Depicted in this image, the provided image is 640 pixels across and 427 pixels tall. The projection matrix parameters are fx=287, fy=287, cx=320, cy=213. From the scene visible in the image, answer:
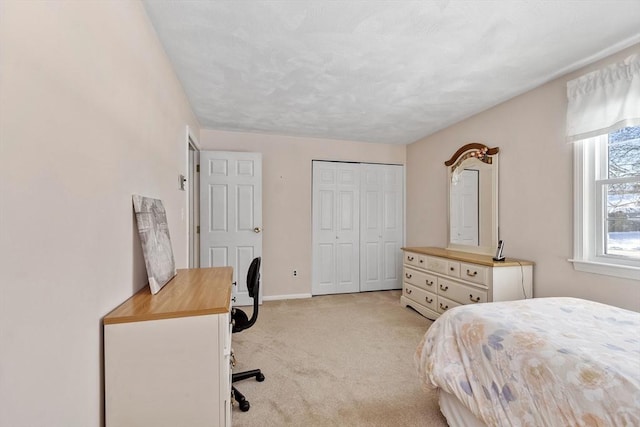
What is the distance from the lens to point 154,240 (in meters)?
1.67

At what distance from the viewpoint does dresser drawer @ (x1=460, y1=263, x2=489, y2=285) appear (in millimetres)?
2678

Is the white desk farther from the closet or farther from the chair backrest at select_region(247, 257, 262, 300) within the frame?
the closet

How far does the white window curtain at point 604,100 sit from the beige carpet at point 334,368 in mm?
2279

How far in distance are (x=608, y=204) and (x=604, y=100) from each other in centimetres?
77

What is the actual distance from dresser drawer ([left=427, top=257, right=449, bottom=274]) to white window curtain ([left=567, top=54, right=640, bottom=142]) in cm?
160

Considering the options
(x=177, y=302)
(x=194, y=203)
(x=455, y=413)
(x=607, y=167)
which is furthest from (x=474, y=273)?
(x=194, y=203)

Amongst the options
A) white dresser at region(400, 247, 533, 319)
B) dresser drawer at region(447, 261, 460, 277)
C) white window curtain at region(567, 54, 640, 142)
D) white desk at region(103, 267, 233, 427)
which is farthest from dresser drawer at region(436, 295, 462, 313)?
white desk at region(103, 267, 233, 427)

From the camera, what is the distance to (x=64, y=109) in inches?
35.0

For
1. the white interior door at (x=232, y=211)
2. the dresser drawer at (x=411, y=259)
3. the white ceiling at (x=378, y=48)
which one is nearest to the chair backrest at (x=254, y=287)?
the white ceiling at (x=378, y=48)

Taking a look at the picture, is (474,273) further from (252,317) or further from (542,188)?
(252,317)

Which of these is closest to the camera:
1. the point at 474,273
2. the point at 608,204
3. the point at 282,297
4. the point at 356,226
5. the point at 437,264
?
the point at 608,204

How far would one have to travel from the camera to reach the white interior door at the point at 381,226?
471 cm

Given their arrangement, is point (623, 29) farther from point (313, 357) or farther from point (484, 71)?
point (313, 357)

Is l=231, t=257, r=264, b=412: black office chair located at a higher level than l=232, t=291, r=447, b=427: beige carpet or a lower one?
higher
